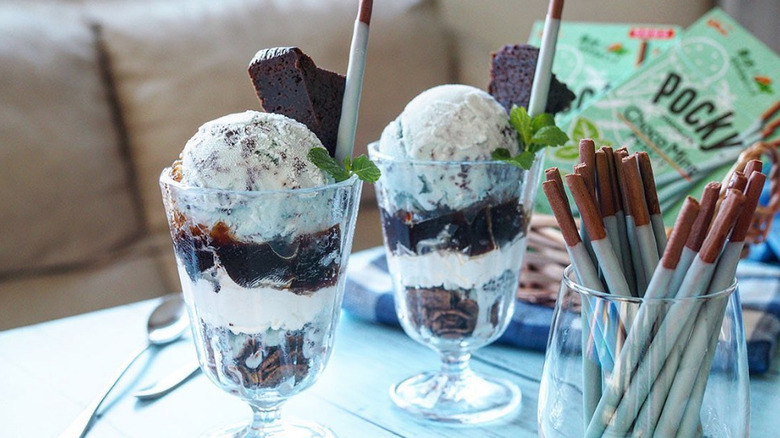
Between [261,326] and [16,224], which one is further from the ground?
[261,326]

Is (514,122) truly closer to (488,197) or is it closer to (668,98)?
(488,197)

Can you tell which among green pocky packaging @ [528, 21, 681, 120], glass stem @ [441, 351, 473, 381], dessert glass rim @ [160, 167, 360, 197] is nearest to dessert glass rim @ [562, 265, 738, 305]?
dessert glass rim @ [160, 167, 360, 197]

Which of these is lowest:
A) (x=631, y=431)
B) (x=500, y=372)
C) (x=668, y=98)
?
(x=500, y=372)

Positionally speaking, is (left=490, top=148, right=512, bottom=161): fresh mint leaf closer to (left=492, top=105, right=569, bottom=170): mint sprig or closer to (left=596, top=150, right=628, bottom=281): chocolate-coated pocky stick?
(left=492, top=105, right=569, bottom=170): mint sprig

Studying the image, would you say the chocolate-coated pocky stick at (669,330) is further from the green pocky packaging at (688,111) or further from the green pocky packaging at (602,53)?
the green pocky packaging at (602,53)

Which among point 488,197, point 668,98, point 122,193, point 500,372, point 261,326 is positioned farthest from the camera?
point 122,193

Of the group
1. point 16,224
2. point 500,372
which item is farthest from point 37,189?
point 500,372
